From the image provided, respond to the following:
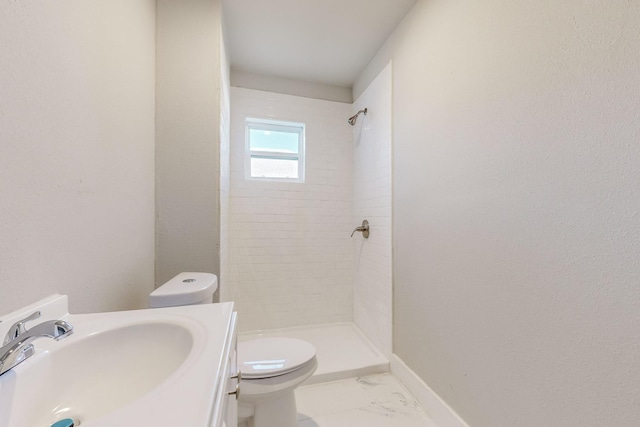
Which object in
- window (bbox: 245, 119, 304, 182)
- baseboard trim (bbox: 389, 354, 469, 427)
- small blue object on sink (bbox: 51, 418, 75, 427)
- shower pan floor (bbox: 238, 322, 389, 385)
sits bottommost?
shower pan floor (bbox: 238, 322, 389, 385)

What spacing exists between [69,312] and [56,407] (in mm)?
317

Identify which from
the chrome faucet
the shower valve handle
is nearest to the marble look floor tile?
the shower valve handle

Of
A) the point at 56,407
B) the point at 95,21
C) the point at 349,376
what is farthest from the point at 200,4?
the point at 349,376

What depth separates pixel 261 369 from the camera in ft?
3.60

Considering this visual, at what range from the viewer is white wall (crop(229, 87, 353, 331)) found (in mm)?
2244

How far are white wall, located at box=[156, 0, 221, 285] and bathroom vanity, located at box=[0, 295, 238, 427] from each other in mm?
719

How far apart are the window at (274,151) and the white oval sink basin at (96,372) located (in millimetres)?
1783

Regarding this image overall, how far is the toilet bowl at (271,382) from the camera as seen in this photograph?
1076 mm

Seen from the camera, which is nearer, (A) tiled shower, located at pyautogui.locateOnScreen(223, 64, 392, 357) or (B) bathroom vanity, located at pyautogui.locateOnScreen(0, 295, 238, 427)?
(B) bathroom vanity, located at pyautogui.locateOnScreen(0, 295, 238, 427)

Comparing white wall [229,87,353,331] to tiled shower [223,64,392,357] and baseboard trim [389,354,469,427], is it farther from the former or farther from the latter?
baseboard trim [389,354,469,427]

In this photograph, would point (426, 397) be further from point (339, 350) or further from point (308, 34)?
point (308, 34)

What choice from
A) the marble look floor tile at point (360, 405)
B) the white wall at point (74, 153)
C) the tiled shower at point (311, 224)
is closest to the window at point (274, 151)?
the tiled shower at point (311, 224)

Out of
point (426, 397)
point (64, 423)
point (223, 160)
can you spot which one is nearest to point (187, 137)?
point (223, 160)

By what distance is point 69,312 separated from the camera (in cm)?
75
